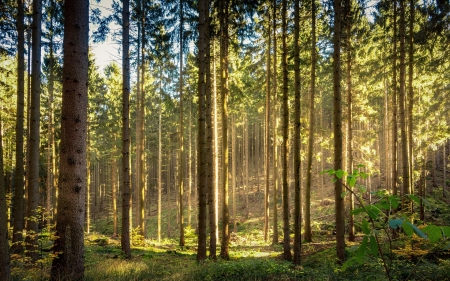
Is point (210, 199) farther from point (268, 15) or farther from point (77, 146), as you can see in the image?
point (268, 15)

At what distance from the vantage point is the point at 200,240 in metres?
9.89

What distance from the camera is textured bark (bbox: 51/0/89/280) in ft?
12.8

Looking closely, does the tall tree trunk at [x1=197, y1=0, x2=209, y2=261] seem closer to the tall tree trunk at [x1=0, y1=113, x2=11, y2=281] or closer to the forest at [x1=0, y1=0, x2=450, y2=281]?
the forest at [x1=0, y1=0, x2=450, y2=281]

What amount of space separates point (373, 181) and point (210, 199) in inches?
1105

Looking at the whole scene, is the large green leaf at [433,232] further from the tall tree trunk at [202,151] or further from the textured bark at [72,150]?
the tall tree trunk at [202,151]

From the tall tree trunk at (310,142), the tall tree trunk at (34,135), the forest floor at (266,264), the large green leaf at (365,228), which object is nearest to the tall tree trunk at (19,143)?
the tall tree trunk at (34,135)

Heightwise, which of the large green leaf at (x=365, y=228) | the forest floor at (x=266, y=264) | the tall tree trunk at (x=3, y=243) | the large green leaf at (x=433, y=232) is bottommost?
the forest floor at (x=266, y=264)

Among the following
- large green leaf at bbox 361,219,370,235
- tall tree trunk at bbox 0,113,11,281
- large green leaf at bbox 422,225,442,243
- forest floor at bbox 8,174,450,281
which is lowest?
forest floor at bbox 8,174,450,281

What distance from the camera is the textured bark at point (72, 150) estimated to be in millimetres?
3902

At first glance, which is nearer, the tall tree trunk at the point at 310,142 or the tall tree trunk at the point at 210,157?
the tall tree trunk at the point at 210,157

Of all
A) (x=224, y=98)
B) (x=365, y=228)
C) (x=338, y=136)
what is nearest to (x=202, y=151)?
(x=224, y=98)

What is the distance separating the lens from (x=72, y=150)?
3988 mm

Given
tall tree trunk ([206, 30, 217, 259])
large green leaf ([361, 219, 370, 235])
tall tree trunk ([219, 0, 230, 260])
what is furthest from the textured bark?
tall tree trunk ([219, 0, 230, 260])

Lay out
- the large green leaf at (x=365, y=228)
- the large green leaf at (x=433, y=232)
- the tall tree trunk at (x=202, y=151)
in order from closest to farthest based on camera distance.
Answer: the large green leaf at (x=433, y=232), the large green leaf at (x=365, y=228), the tall tree trunk at (x=202, y=151)
